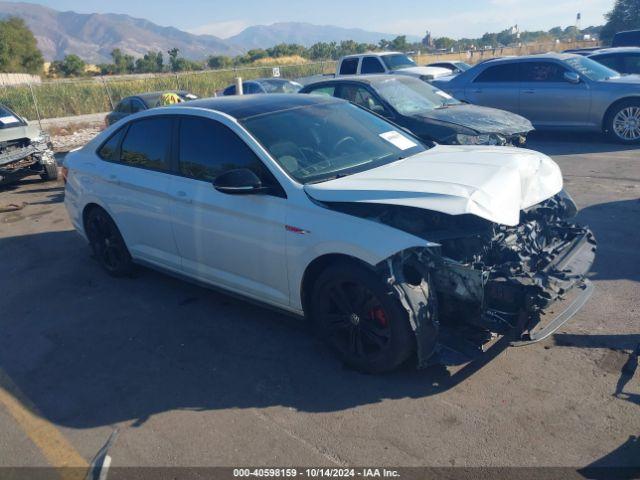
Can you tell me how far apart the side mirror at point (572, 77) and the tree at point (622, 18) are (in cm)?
3382

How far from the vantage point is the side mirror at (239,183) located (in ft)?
13.2

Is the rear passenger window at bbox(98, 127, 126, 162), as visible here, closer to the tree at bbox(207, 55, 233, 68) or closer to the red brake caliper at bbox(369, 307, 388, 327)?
the red brake caliper at bbox(369, 307, 388, 327)

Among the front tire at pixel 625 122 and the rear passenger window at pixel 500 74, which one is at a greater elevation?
the rear passenger window at pixel 500 74

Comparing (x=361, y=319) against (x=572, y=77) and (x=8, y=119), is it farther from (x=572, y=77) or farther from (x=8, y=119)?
(x=8, y=119)

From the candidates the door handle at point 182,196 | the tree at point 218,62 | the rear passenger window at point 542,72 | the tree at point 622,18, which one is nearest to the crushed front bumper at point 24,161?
the door handle at point 182,196

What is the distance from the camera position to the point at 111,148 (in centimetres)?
578

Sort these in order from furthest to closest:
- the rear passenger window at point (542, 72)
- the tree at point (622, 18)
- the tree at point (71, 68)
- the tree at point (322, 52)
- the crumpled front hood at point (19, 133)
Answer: the tree at point (322, 52) < the tree at point (71, 68) < the tree at point (622, 18) < the rear passenger window at point (542, 72) < the crumpled front hood at point (19, 133)

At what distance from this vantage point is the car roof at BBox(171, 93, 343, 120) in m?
4.74

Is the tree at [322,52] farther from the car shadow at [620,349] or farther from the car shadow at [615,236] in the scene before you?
the car shadow at [620,349]

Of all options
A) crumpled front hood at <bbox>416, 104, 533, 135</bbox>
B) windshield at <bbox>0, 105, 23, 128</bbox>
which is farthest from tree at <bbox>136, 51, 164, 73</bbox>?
crumpled front hood at <bbox>416, 104, 533, 135</bbox>

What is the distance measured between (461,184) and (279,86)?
43.2 feet

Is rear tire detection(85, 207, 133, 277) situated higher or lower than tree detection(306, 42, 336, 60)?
higher

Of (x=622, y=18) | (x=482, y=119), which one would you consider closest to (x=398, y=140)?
(x=482, y=119)

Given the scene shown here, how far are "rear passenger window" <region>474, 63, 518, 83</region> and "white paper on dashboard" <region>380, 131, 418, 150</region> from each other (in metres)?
8.30
